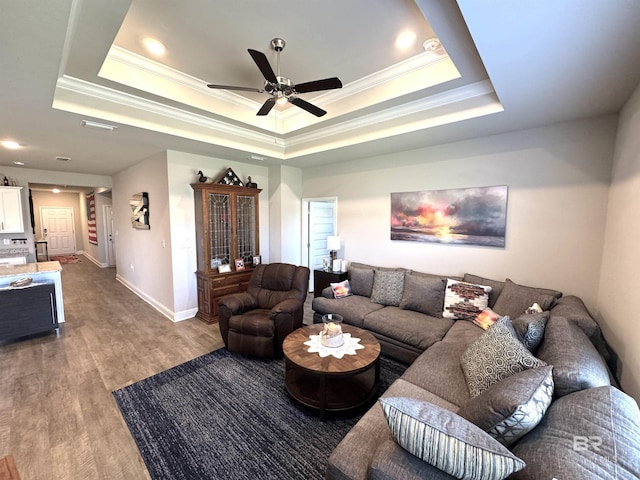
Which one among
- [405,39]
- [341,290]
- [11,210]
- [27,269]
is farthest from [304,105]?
[11,210]

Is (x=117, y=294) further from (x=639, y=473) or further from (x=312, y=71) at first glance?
(x=639, y=473)

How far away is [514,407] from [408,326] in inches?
72.0

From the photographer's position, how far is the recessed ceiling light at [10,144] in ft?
11.4

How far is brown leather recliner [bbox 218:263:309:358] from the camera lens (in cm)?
298

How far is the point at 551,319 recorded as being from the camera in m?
1.90

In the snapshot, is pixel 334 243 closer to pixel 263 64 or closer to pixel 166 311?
pixel 166 311

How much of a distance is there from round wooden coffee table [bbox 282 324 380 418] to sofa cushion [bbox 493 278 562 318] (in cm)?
145

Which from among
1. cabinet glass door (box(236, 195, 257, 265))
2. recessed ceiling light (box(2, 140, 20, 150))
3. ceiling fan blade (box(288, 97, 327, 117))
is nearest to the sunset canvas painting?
ceiling fan blade (box(288, 97, 327, 117))

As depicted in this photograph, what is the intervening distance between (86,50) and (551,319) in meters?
3.93

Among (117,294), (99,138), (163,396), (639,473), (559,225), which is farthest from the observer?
(117,294)

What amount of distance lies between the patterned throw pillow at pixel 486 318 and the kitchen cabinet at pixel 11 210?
782 centimetres

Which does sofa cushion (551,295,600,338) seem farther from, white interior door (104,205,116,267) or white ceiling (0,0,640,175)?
white interior door (104,205,116,267)

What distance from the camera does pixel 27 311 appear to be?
340 centimetres

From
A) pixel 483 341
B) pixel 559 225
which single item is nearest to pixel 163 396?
pixel 483 341
